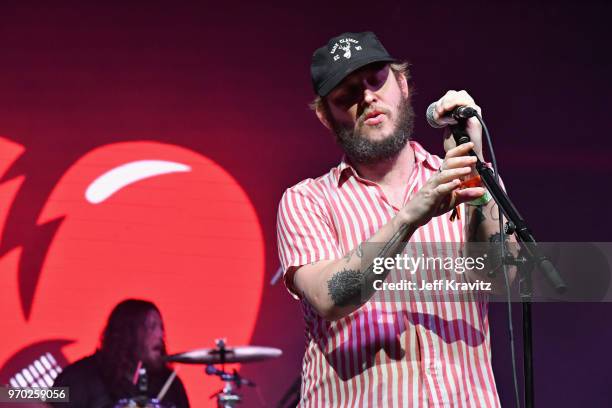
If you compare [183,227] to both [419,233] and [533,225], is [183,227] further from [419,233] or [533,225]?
[419,233]

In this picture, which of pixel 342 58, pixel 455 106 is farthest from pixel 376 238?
pixel 342 58

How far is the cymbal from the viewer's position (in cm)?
397

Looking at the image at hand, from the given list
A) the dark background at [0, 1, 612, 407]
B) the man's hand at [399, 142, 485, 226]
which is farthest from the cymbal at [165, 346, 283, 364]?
the man's hand at [399, 142, 485, 226]

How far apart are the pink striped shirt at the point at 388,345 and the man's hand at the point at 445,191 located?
30 cm

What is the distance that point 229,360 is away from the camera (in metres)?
3.94

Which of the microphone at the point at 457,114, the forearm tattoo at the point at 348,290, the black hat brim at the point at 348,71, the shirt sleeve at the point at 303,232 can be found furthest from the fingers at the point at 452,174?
the black hat brim at the point at 348,71

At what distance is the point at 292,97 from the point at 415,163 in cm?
224

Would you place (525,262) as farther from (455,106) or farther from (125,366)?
(125,366)

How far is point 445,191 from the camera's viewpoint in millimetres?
1716

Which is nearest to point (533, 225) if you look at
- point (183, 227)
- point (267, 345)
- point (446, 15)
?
point (446, 15)

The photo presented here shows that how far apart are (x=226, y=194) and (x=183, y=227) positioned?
276 mm

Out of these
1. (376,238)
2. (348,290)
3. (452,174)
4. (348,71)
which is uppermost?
(348,71)

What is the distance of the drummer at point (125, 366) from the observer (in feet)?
13.4

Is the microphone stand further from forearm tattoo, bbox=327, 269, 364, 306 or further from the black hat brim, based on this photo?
the black hat brim
